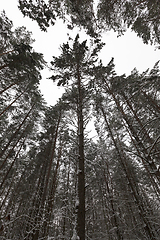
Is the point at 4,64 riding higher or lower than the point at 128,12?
higher

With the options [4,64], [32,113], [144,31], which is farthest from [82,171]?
[32,113]

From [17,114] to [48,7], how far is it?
30.5ft

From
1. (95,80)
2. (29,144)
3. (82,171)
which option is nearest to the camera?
(82,171)

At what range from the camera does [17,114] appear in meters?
11.8

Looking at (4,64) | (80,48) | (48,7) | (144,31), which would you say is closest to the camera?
(48,7)

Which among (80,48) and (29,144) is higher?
(80,48)

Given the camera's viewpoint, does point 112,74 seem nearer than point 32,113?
Yes

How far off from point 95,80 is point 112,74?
5.06 meters

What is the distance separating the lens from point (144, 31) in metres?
6.61

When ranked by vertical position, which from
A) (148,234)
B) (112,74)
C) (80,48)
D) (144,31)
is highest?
(112,74)

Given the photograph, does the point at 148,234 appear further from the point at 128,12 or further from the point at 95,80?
the point at 128,12

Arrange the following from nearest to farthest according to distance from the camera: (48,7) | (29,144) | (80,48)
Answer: (48,7) → (80,48) → (29,144)

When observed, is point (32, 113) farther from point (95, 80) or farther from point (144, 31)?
point (144, 31)

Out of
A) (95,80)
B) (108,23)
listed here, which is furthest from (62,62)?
(108,23)
